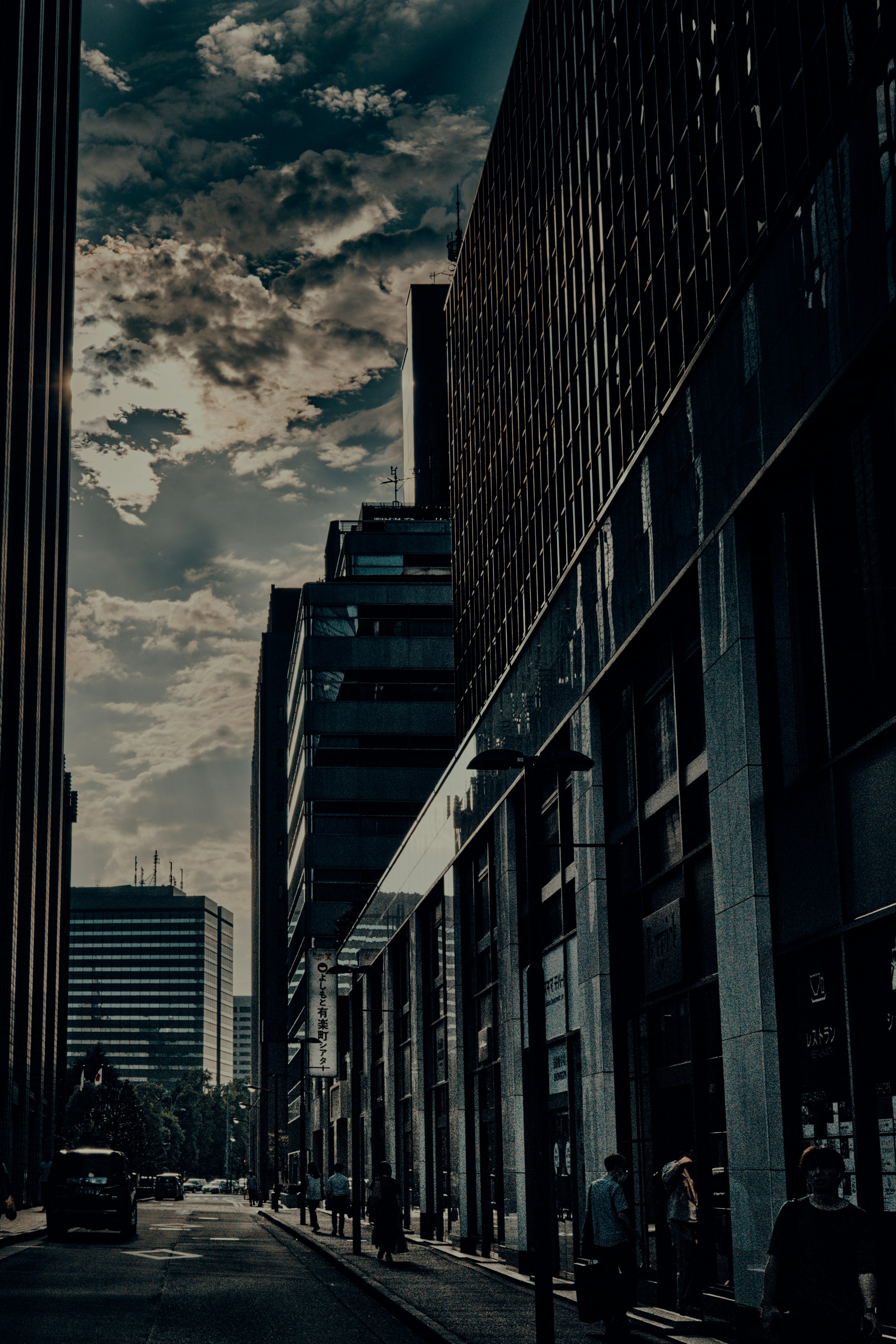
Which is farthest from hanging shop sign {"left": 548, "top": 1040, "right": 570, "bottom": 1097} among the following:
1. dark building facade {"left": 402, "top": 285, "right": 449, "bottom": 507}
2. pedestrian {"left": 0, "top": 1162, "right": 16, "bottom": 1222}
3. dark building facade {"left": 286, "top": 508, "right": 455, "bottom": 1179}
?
dark building facade {"left": 402, "top": 285, "right": 449, "bottom": 507}

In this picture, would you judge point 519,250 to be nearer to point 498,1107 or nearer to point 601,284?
point 601,284

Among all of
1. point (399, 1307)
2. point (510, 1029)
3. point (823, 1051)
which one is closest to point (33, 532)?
point (510, 1029)

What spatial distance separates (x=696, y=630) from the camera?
16.6 metres

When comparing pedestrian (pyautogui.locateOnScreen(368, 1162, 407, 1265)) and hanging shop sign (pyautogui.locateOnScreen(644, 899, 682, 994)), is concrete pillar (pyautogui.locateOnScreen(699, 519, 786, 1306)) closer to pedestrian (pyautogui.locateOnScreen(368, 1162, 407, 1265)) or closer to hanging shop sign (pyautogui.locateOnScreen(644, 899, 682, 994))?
hanging shop sign (pyautogui.locateOnScreen(644, 899, 682, 994))

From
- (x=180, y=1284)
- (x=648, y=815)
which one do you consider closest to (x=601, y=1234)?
(x=648, y=815)

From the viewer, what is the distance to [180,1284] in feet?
70.1

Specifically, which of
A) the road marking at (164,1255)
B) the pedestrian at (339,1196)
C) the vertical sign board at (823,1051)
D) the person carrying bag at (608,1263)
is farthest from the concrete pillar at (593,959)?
the pedestrian at (339,1196)

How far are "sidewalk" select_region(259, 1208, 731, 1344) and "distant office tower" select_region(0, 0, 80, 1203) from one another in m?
37.8

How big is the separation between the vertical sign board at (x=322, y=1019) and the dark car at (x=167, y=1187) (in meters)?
35.4

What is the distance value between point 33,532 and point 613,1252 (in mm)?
63785

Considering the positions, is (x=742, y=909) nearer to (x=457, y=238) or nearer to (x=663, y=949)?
(x=663, y=949)

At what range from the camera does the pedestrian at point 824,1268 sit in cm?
708

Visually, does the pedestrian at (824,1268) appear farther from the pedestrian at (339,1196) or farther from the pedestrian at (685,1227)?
the pedestrian at (339,1196)

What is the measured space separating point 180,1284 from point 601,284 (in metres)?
16.3
